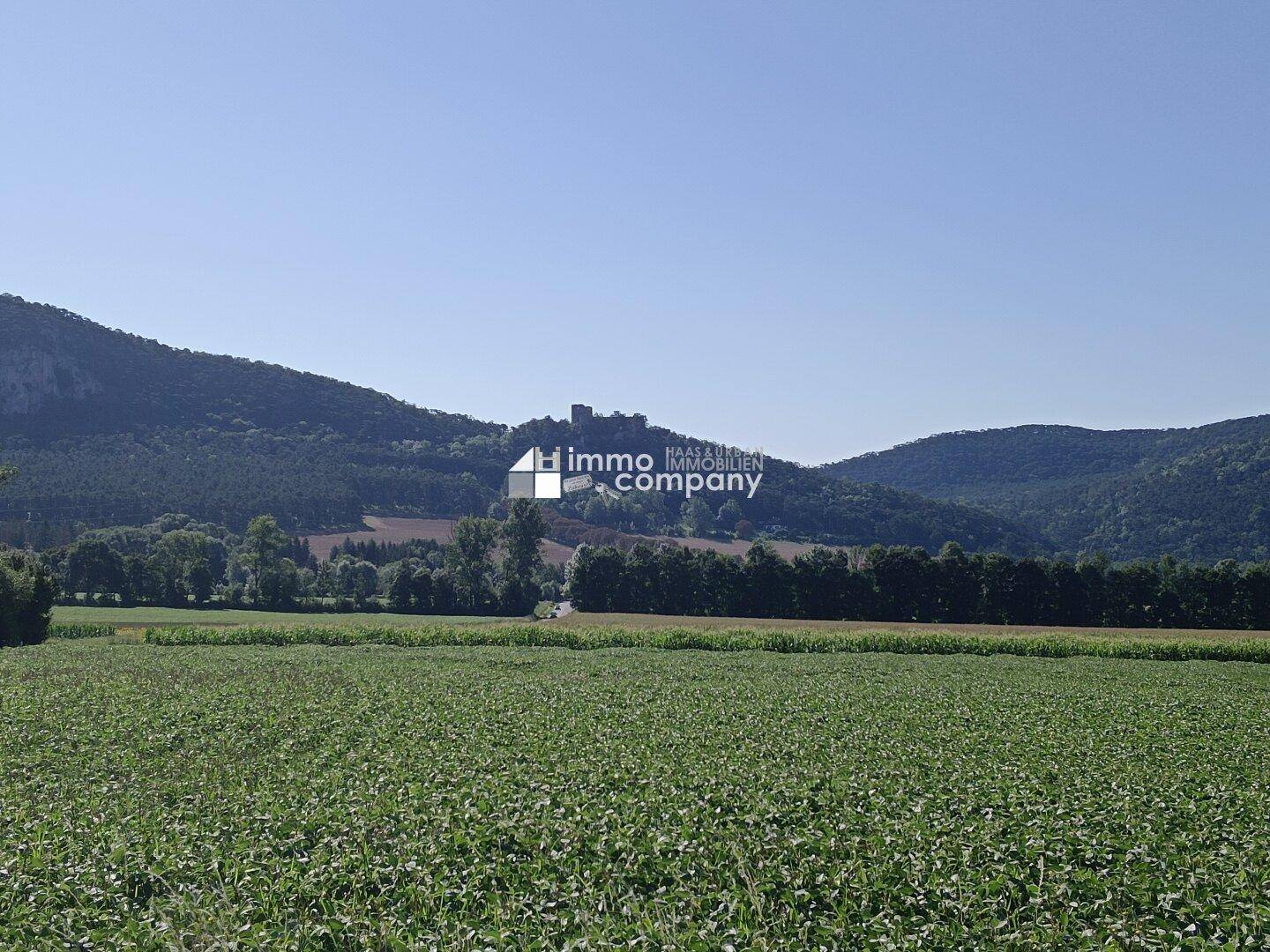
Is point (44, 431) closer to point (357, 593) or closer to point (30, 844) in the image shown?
point (357, 593)

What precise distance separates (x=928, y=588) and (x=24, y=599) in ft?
213

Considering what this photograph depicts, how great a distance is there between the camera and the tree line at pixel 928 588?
239 ft

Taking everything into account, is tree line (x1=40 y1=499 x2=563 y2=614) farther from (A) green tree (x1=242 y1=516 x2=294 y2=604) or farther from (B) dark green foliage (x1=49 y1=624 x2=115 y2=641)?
(B) dark green foliage (x1=49 y1=624 x2=115 y2=641)

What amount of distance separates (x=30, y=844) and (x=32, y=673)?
23237mm

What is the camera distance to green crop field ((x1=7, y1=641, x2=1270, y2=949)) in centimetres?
1036

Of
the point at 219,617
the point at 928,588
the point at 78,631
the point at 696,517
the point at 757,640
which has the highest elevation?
the point at 696,517

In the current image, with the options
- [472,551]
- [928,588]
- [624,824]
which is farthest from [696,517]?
[624,824]

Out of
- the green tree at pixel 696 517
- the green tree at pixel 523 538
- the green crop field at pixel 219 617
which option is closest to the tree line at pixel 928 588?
the green tree at pixel 523 538

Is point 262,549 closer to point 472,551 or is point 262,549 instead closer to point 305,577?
point 305,577

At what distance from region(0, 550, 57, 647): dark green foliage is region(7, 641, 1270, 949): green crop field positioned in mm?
33434

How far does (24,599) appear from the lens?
55094 mm

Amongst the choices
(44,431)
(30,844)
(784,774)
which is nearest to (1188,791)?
(784,774)

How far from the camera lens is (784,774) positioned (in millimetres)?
16469

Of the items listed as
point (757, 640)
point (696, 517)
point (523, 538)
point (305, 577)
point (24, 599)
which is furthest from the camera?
point (696, 517)
